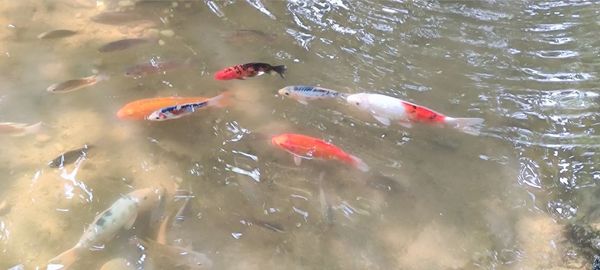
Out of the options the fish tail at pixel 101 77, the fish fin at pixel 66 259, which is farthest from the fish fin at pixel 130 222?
the fish tail at pixel 101 77

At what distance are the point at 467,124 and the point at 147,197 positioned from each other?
7.81ft

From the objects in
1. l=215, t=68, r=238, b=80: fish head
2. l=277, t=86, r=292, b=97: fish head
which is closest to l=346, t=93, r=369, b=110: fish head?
l=277, t=86, r=292, b=97: fish head

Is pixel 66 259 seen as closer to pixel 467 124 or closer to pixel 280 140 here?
pixel 280 140

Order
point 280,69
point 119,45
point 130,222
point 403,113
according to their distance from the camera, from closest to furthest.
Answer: point 130,222 < point 403,113 < point 280,69 < point 119,45

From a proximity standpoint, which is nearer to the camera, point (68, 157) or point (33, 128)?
point (68, 157)

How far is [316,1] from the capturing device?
5441 millimetres

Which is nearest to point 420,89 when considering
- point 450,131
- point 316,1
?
point 450,131

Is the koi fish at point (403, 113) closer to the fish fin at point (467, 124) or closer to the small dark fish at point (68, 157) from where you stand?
the fish fin at point (467, 124)

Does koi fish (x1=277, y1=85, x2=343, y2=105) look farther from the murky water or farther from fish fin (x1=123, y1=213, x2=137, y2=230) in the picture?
fish fin (x1=123, y1=213, x2=137, y2=230)

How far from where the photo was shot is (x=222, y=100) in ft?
13.6

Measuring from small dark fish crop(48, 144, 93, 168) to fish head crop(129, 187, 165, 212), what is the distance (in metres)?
0.56

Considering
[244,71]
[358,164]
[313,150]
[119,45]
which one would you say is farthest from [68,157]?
[358,164]

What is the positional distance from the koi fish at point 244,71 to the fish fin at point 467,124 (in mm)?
1436

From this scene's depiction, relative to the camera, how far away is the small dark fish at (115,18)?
4.96 metres
